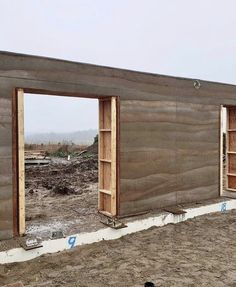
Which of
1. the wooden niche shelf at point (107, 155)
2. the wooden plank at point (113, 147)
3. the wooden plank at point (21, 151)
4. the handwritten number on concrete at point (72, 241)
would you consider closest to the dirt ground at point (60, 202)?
the handwritten number on concrete at point (72, 241)

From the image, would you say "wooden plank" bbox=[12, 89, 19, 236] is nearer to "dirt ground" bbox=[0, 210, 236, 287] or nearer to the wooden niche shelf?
"dirt ground" bbox=[0, 210, 236, 287]

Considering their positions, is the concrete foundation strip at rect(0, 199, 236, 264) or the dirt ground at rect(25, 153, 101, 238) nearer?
the concrete foundation strip at rect(0, 199, 236, 264)

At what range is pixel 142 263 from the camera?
4.23 meters

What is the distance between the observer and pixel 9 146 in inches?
179

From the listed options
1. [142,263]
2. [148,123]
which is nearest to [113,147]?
[148,123]

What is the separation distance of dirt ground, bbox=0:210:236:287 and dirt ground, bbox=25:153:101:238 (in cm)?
61

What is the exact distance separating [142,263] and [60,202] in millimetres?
3611

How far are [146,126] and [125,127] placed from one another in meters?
0.56

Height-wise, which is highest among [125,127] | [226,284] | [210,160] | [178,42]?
[178,42]

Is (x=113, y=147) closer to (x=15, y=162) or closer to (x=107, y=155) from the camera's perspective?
(x=107, y=155)

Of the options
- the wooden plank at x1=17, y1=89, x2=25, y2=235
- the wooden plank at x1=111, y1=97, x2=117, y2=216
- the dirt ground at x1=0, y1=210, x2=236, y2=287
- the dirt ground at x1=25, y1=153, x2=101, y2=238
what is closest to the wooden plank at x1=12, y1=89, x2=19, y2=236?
the wooden plank at x1=17, y1=89, x2=25, y2=235

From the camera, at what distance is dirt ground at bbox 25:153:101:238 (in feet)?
17.1

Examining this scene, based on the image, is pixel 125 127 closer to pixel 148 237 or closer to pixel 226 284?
pixel 148 237

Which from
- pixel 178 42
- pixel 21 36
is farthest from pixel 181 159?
pixel 21 36
